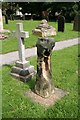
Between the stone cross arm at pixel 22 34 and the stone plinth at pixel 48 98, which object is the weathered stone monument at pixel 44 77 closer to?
the stone plinth at pixel 48 98

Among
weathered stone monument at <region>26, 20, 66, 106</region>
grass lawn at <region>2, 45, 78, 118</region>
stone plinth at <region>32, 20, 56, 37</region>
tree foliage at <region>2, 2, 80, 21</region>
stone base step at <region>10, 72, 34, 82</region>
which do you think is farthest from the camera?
tree foliage at <region>2, 2, 80, 21</region>

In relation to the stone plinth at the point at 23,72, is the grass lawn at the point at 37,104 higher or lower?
lower

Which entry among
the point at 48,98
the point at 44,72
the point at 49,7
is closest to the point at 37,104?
the point at 48,98

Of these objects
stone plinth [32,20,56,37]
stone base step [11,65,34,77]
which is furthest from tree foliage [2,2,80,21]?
stone base step [11,65,34,77]

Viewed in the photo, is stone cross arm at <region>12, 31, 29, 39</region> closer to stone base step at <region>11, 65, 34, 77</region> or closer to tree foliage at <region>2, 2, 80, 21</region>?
stone base step at <region>11, 65, 34, 77</region>

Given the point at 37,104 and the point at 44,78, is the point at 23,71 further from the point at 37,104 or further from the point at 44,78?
the point at 37,104

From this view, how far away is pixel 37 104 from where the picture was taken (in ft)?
16.5

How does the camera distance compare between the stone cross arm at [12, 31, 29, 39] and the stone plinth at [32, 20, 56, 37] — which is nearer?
the stone cross arm at [12, 31, 29, 39]

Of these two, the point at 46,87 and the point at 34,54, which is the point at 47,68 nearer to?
the point at 46,87

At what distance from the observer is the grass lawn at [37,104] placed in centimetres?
467

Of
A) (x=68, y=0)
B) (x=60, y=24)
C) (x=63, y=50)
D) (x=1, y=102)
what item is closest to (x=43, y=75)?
(x=1, y=102)

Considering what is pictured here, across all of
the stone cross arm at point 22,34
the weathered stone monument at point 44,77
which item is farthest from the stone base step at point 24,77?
the stone cross arm at point 22,34

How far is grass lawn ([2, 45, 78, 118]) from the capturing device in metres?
4.67

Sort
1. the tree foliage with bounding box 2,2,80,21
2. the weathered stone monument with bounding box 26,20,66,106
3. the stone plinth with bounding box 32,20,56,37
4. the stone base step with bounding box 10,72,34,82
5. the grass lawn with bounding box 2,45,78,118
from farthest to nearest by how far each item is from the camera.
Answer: the tree foliage with bounding box 2,2,80,21 → the stone plinth with bounding box 32,20,56,37 → the stone base step with bounding box 10,72,34,82 → the weathered stone monument with bounding box 26,20,66,106 → the grass lawn with bounding box 2,45,78,118
